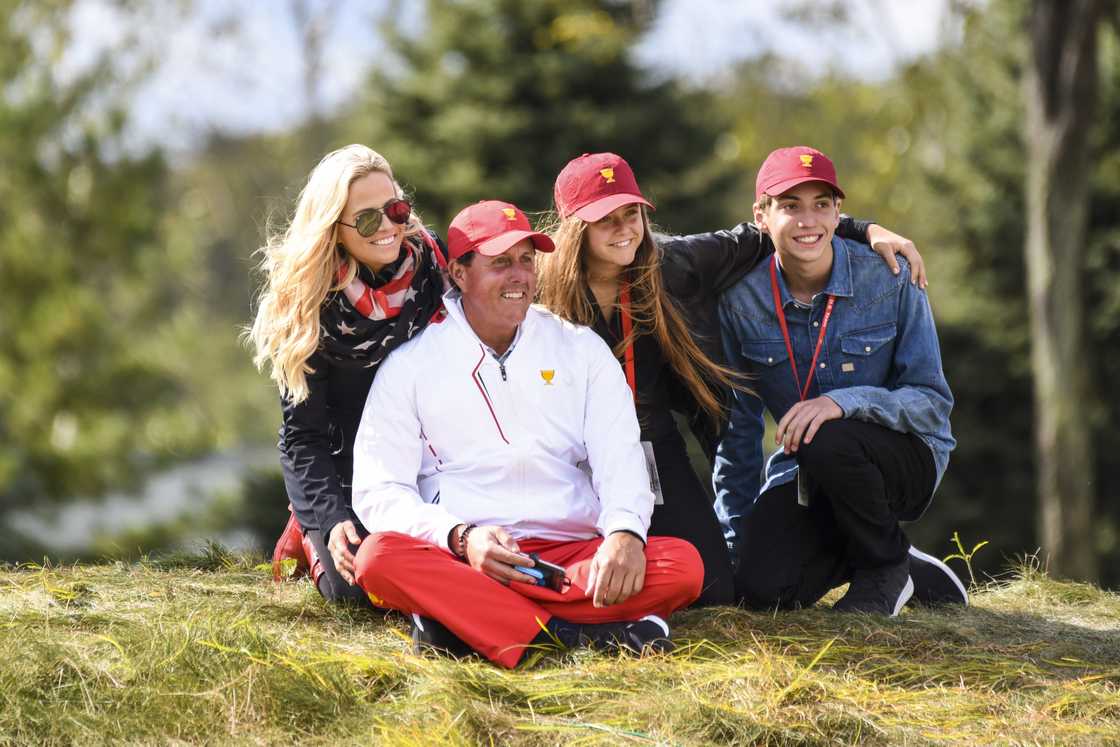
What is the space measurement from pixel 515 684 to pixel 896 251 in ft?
7.70

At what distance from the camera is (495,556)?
3783 millimetres

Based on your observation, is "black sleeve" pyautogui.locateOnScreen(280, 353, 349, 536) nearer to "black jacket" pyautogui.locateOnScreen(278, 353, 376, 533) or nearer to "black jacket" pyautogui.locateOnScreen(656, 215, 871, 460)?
"black jacket" pyautogui.locateOnScreen(278, 353, 376, 533)

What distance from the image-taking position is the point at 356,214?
4.27 meters

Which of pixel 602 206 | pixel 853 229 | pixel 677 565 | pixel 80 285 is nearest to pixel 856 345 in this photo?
pixel 853 229

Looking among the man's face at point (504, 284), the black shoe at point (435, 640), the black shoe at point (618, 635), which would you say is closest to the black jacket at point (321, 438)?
the man's face at point (504, 284)

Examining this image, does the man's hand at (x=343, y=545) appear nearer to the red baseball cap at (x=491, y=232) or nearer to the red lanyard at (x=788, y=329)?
the red baseball cap at (x=491, y=232)

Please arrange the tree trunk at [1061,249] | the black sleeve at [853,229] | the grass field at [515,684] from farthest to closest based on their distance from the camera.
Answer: the tree trunk at [1061,249]
the black sleeve at [853,229]
the grass field at [515,684]

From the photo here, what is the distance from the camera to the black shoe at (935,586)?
491 centimetres

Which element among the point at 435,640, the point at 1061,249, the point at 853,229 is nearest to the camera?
the point at 435,640

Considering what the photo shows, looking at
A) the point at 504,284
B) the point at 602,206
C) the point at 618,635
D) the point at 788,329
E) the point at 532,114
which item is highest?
the point at 532,114

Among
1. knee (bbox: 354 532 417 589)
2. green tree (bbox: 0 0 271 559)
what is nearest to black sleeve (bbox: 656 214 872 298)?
knee (bbox: 354 532 417 589)

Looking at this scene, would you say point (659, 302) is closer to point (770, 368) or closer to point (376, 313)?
point (770, 368)

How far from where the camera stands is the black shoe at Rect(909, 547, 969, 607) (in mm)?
4906

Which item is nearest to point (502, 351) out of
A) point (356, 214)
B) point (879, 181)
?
point (356, 214)
